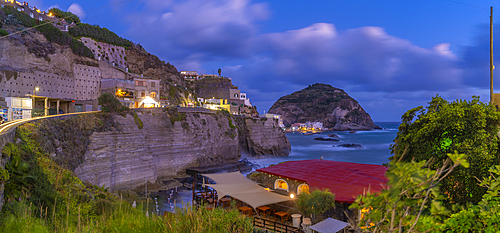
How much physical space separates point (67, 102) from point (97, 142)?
66.6ft

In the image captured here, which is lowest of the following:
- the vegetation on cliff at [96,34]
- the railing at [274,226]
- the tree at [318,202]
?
the railing at [274,226]

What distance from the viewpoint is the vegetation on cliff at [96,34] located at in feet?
189

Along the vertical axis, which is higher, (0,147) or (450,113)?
(450,113)

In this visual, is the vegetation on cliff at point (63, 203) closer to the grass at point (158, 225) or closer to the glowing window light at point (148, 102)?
the grass at point (158, 225)

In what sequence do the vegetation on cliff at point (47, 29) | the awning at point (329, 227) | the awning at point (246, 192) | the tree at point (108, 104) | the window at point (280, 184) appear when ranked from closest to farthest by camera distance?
the awning at point (329, 227), the awning at point (246, 192), the window at point (280, 184), the tree at point (108, 104), the vegetation on cliff at point (47, 29)

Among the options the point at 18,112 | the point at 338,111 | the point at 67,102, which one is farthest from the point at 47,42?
the point at 338,111

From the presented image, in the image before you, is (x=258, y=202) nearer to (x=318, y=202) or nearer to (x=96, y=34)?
(x=318, y=202)

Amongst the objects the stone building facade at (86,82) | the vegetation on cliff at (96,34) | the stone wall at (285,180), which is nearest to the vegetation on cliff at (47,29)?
the stone building facade at (86,82)

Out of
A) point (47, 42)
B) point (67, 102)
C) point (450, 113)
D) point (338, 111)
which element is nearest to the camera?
point (450, 113)

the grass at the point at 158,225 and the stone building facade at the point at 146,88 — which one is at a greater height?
the stone building facade at the point at 146,88

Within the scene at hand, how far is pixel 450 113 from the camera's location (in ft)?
36.3

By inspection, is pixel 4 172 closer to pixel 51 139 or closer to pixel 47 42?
pixel 51 139

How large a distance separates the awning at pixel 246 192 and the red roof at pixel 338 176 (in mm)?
1544

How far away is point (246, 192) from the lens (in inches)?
678
